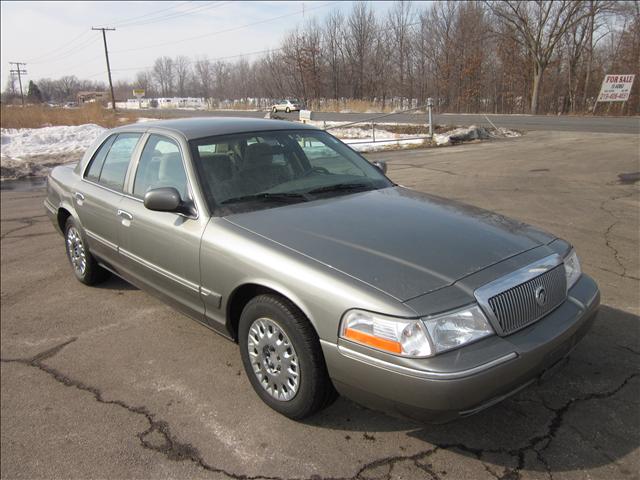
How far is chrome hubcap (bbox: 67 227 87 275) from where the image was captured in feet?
16.0

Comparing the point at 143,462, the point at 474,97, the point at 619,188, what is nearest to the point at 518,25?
the point at 474,97

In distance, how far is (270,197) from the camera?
3387 millimetres

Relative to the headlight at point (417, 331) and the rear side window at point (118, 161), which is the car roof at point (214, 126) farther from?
the headlight at point (417, 331)

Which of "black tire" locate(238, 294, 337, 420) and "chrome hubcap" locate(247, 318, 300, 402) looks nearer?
"black tire" locate(238, 294, 337, 420)

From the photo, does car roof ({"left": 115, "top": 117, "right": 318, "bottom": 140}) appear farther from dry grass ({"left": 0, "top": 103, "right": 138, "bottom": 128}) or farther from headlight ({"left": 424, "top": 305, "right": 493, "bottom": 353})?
dry grass ({"left": 0, "top": 103, "right": 138, "bottom": 128})

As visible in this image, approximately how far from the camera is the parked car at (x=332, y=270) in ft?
7.36

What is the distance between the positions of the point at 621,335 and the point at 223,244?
288cm

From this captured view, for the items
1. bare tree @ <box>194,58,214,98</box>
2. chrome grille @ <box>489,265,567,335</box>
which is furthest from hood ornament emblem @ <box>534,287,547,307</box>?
bare tree @ <box>194,58,214,98</box>

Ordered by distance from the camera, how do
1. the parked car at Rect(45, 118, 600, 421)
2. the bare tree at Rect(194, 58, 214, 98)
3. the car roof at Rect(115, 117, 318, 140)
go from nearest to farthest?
1. the parked car at Rect(45, 118, 600, 421)
2. the car roof at Rect(115, 117, 318, 140)
3. the bare tree at Rect(194, 58, 214, 98)

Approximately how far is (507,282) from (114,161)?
351cm

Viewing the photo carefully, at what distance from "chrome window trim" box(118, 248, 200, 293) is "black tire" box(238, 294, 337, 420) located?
23.2 inches

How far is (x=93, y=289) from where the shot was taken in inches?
197

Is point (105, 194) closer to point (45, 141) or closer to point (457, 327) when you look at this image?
point (457, 327)

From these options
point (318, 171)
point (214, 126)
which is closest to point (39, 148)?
point (214, 126)
